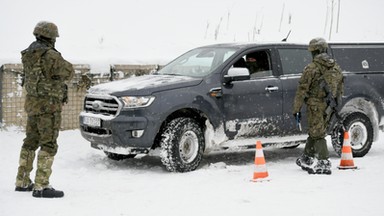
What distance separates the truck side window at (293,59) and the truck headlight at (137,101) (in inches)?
92.0

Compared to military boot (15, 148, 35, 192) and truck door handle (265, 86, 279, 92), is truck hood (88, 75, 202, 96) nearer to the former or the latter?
truck door handle (265, 86, 279, 92)

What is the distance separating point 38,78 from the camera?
6.75 m

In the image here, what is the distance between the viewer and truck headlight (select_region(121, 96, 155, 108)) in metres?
8.19

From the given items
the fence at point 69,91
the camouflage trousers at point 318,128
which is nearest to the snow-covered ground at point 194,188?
the camouflage trousers at point 318,128

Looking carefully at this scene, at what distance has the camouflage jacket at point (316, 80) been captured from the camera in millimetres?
8320

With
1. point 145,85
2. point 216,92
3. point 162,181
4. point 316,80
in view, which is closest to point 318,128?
point 316,80

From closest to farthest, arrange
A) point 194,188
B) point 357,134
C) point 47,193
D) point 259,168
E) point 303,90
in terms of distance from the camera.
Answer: point 47,193 → point 194,188 → point 259,168 → point 303,90 → point 357,134

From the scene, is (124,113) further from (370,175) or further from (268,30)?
(268,30)

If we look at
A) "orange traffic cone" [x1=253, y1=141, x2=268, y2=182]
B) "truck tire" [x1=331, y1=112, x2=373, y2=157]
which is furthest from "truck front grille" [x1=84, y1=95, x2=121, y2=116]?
"truck tire" [x1=331, y1=112, x2=373, y2=157]

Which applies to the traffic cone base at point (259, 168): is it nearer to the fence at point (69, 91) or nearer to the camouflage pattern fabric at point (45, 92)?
the camouflage pattern fabric at point (45, 92)

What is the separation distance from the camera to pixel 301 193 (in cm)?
701

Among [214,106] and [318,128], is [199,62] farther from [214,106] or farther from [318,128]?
[318,128]

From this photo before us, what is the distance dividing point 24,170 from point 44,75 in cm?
110

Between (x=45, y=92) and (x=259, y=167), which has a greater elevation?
(x=45, y=92)
